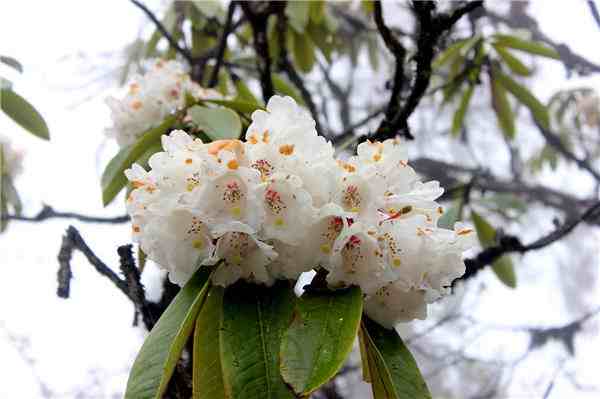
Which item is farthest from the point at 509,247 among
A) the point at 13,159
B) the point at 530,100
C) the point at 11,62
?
the point at 13,159

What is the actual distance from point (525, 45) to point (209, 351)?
1.14 metres

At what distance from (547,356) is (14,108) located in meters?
3.28

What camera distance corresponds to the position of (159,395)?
0.53m

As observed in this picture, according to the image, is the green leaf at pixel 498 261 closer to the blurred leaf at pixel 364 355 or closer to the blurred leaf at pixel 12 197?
the blurred leaf at pixel 364 355

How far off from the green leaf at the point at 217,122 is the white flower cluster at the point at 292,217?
23cm

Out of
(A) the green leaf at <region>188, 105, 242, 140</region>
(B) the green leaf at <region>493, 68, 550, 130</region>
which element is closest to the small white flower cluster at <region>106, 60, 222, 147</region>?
(A) the green leaf at <region>188, 105, 242, 140</region>

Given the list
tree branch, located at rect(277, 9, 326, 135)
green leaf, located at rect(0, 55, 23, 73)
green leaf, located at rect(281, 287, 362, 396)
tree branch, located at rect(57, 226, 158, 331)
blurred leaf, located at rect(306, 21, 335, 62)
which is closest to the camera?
green leaf, located at rect(281, 287, 362, 396)

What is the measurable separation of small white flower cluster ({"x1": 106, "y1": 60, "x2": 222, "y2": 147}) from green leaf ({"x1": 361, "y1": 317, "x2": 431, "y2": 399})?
68cm

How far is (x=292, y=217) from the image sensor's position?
60cm

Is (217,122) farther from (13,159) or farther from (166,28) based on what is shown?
(13,159)

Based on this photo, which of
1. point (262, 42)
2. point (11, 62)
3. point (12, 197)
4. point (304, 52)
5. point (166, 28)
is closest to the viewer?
point (11, 62)

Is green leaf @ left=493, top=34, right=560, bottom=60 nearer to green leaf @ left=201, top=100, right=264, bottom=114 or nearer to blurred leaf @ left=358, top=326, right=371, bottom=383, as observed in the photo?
green leaf @ left=201, top=100, right=264, bottom=114

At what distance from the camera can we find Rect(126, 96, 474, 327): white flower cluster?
594 mm

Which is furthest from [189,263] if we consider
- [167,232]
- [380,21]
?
[380,21]
